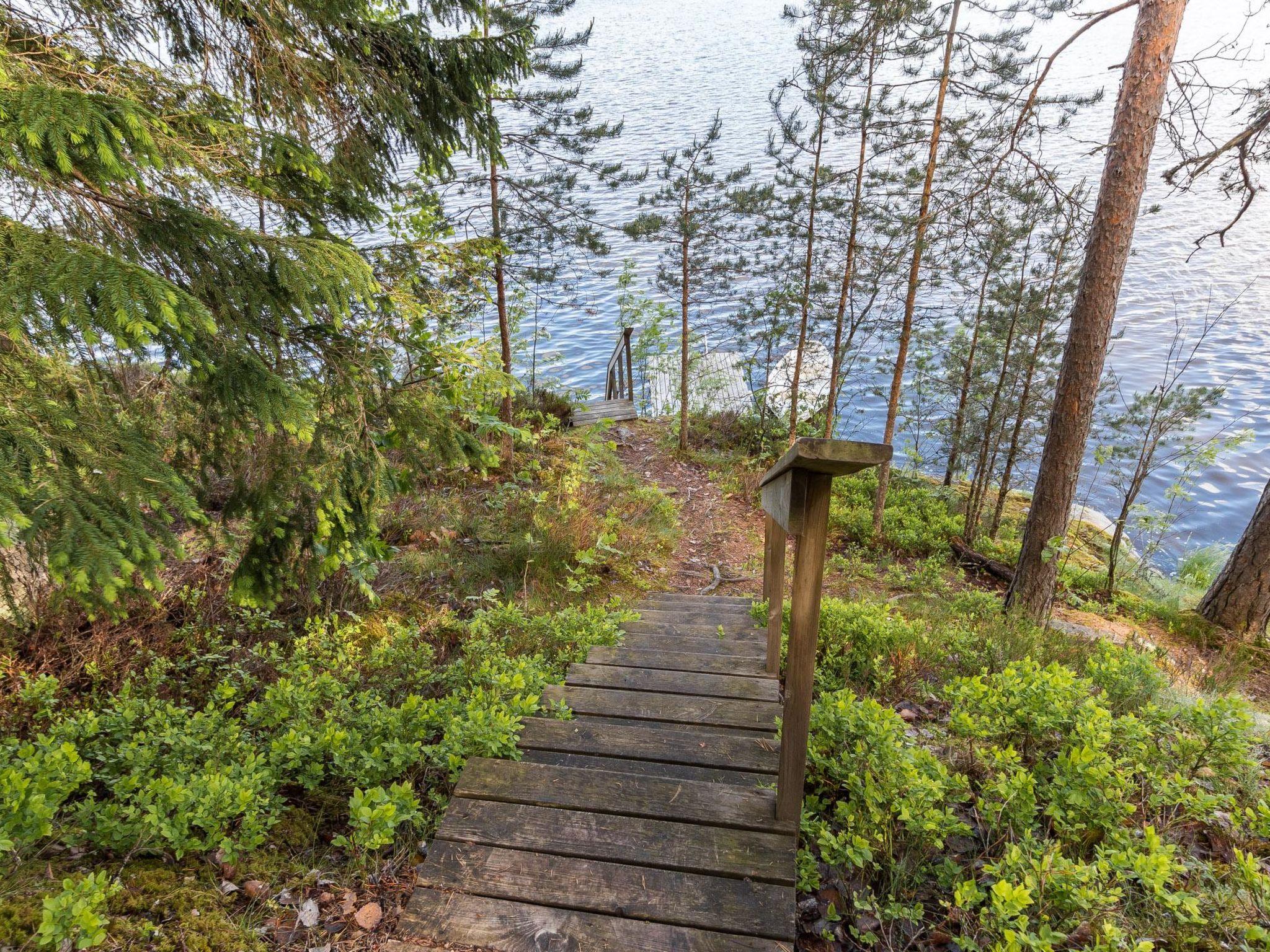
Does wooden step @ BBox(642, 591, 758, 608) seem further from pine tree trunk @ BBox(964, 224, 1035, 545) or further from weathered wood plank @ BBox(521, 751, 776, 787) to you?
pine tree trunk @ BBox(964, 224, 1035, 545)

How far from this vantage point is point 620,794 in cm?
234

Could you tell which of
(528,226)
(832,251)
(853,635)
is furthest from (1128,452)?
(528,226)

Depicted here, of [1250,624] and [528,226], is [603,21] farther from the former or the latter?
[1250,624]

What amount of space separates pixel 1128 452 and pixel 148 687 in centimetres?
1359

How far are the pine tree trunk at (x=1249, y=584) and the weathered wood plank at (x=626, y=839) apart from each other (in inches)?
274

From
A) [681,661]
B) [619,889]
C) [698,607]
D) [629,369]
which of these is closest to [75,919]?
[619,889]

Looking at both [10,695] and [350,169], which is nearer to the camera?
[10,695]

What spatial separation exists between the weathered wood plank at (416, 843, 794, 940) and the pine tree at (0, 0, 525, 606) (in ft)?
4.65

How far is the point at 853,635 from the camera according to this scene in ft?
12.6

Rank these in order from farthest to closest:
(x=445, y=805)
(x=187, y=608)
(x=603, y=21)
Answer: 1. (x=603, y=21)
2. (x=187, y=608)
3. (x=445, y=805)

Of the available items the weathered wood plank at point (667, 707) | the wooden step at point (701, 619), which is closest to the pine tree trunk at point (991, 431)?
the wooden step at point (701, 619)

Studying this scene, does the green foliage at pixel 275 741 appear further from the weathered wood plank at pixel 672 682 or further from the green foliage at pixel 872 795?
the green foliage at pixel 872 795

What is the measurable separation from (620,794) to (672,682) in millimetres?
1091

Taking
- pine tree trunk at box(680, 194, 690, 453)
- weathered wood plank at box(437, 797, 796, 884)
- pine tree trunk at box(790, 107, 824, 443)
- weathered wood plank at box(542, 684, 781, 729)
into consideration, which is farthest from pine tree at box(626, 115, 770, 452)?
weathered wood plank at box(437, 797, 796, 884)
